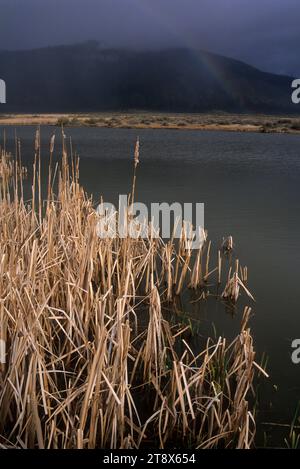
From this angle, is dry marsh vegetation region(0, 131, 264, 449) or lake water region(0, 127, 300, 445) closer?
dry marsh vegetation region(0, 131, 264, 449)

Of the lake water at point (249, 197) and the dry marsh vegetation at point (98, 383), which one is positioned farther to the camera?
the lake water at point (249, 197)

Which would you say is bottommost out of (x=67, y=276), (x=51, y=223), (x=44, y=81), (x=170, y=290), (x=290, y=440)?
(x=290, y=440)

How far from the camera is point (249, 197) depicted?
1337 cm

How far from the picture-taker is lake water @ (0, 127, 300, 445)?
4.95m

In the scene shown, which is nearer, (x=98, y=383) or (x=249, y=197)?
(x=98, y=383)

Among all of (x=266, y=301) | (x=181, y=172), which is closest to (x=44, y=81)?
(x=181, y=172)

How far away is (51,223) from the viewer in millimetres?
4938

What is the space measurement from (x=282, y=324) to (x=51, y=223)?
8.73 feet

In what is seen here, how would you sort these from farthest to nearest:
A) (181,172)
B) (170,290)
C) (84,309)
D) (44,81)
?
(44,81)
(181,172)
(170,290)
(84,309)

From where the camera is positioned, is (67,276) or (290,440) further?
(67,276)

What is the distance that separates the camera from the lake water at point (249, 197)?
495 centimetres

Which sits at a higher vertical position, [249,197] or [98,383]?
[249,197]
